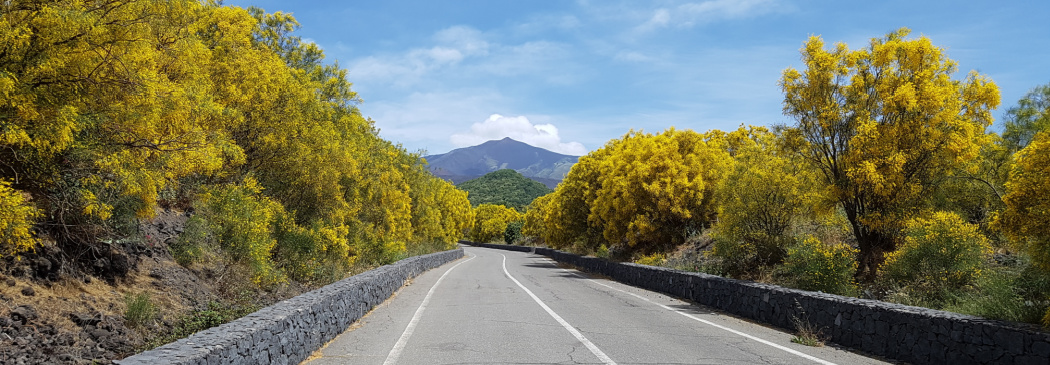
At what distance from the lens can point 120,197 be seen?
27.8ft

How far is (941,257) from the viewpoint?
10258mm

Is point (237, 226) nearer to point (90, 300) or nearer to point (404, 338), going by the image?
point (90, 300)

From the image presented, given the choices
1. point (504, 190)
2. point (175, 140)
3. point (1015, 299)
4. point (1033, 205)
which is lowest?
point (1015, 299)

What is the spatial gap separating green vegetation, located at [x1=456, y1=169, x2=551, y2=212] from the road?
111 meters

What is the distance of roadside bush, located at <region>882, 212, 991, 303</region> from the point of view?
10023mm

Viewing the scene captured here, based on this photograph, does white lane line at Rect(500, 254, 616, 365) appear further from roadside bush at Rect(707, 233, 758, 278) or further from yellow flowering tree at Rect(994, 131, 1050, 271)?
roadside bush at Rect(707, 233, 758, 278)

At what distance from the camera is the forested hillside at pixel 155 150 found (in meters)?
6.73

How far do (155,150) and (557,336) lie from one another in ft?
22.4

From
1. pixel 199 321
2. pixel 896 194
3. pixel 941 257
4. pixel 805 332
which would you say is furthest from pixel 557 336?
pixel 896 194

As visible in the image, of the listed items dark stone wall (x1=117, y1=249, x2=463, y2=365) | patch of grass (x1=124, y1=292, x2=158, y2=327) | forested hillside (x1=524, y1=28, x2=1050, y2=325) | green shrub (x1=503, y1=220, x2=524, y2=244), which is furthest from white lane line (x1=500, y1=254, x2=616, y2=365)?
green shrub (x1=503, y1=220, x2=524, y2=244)

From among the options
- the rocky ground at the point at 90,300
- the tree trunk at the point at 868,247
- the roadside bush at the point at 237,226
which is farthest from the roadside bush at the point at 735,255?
the rocky ground at the point at 90,300

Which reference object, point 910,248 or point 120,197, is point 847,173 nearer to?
point 910,248

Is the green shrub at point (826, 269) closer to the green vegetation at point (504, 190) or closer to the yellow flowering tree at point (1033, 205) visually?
the yellow flowering tree at point (1033, 205)

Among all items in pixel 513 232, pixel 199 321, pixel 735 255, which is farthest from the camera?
pixel 513 232
